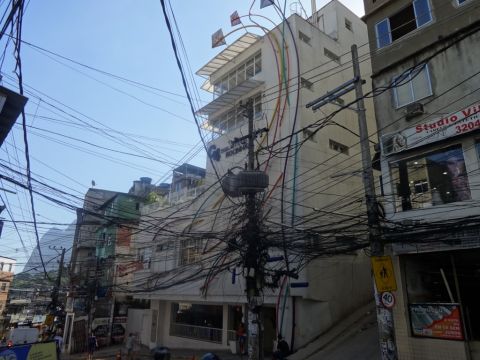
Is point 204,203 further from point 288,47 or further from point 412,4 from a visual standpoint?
point 412,4

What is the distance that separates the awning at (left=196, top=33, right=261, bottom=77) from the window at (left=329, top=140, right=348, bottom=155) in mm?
7938

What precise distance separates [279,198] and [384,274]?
9482 mm

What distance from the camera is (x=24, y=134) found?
791 centimetres

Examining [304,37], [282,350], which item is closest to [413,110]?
[282,350]

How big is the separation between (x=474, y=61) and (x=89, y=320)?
28.1m

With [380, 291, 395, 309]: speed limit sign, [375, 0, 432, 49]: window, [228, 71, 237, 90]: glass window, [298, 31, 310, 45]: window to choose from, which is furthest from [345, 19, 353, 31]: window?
[380, 291, 395, 309]: speed limit sign

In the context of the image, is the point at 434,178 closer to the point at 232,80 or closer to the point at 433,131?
the point at 433,131

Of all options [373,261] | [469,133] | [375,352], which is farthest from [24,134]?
[375,352]

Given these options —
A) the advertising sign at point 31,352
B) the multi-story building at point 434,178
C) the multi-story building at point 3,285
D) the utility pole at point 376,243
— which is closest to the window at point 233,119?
the multi-story building at point 434,178

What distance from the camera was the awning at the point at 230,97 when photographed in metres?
21.3

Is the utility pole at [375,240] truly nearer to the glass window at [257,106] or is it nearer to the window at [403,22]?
the window at [403,22]

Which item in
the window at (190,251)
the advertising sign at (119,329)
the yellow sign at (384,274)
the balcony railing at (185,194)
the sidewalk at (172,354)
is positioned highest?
the balcony railing at (185,194)

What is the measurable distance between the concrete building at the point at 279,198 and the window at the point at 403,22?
384 centimetres

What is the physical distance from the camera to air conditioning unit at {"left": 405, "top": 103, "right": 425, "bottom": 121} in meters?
11.9
